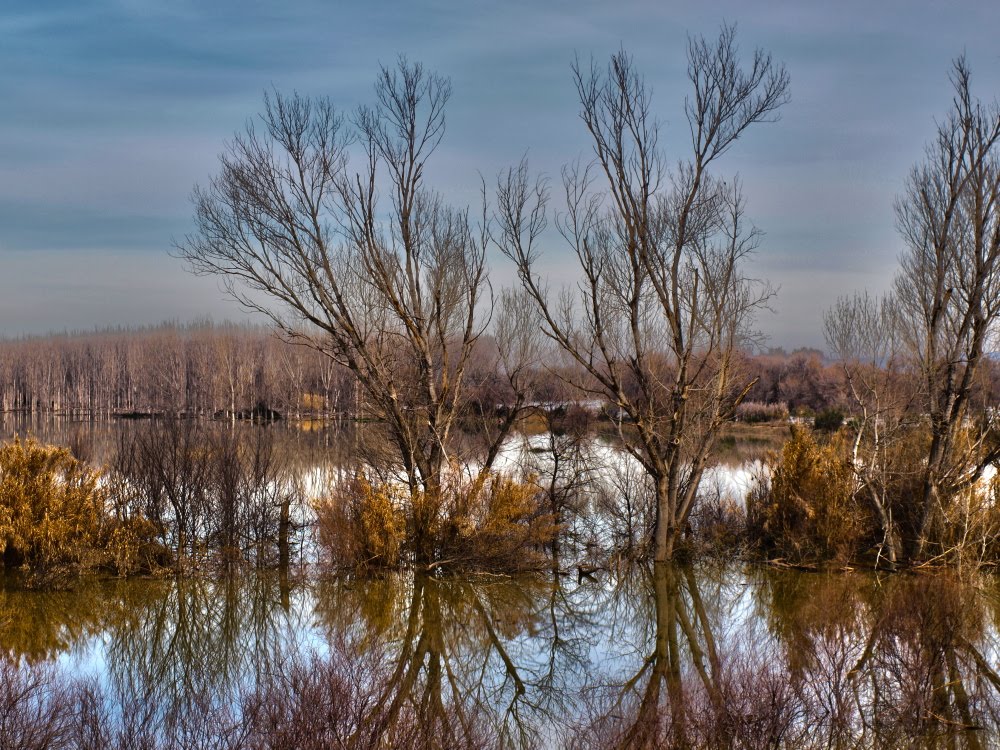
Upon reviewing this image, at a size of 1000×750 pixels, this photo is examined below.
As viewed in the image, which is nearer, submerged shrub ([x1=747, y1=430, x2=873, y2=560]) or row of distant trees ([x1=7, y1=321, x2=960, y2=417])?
submerged shrub ([x1=747, y1=430, x2=873, y2=560])

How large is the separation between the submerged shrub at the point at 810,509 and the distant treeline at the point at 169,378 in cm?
4530

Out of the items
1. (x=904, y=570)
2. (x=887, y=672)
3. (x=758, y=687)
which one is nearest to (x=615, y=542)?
(x=904, y=570)

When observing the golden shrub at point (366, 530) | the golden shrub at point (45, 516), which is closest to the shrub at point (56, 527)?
the golden shrub at point (45, 516)

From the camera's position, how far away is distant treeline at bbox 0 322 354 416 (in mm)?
63688

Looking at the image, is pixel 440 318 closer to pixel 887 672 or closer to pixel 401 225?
pixel 401 225

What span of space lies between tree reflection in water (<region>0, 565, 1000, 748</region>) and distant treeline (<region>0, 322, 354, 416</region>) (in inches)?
1832

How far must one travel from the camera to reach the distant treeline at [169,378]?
6369 centimetres

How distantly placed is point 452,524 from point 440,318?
336 cm

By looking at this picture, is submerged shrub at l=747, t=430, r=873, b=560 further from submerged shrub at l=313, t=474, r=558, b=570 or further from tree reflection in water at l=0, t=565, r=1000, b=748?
submerged shrub at l=313, t=474, r=558, b=570

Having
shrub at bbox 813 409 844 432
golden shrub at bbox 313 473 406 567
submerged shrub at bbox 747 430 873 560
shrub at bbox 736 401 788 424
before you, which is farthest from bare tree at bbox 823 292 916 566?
shrub at bbox 736 401 788 424

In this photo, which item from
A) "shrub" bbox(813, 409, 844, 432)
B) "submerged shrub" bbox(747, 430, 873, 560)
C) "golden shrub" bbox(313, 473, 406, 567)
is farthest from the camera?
"shrub" bbox(813, 409, 844, 432)

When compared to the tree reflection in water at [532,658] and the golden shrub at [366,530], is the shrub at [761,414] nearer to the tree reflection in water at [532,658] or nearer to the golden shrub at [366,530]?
the tree reflection in water at [532,658]

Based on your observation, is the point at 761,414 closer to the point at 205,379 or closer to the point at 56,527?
the point at 56,527

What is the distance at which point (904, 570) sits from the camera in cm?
1247
